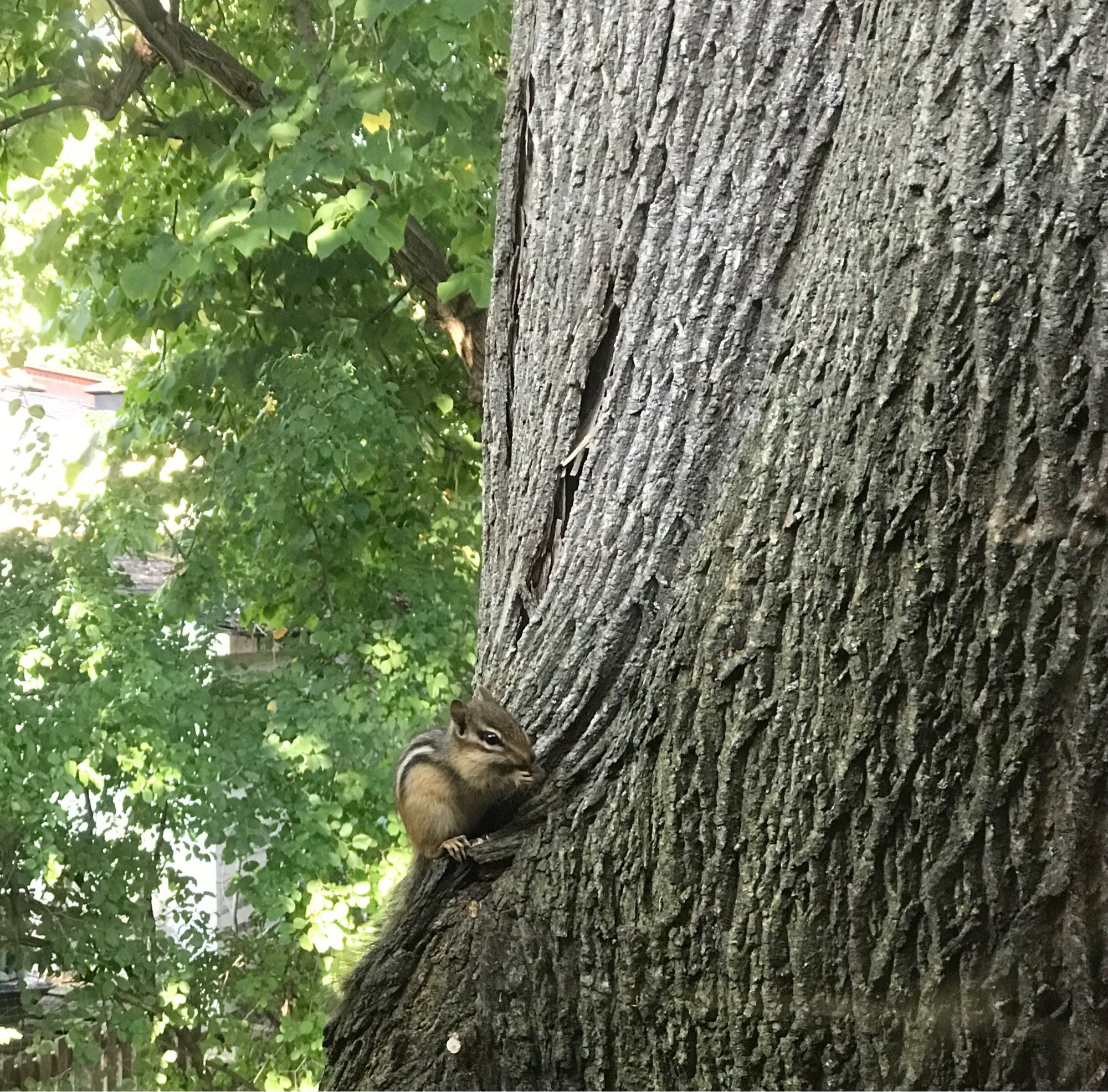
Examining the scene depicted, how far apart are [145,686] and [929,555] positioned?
6.33 ft

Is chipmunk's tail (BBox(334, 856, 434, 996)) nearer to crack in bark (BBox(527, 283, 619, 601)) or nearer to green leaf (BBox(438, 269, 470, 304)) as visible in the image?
crack in bark (BBox(527, 283, 619, 601))

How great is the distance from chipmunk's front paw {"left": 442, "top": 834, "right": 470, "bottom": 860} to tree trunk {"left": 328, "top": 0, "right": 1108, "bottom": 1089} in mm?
15

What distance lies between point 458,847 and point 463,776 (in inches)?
4.0

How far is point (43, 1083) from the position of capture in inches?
87.7

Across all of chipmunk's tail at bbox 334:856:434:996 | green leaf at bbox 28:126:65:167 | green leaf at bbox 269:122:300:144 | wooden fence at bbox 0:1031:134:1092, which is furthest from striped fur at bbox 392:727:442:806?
green leaf at bbox 28:126:65:167

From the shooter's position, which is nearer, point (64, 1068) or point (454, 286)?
point (454, 286)

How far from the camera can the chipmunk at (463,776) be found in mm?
947

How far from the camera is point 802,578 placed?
2.32ft

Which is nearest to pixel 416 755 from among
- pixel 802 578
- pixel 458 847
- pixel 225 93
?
pixel 458 847

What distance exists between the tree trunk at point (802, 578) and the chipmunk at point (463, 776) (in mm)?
24

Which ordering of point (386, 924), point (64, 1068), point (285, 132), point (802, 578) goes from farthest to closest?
point (64, 1068)
point (285, 132)
point (386, 924)
point (802, 578)

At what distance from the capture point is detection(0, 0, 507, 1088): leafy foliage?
223cm

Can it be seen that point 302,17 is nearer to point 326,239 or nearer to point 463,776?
point 326,239

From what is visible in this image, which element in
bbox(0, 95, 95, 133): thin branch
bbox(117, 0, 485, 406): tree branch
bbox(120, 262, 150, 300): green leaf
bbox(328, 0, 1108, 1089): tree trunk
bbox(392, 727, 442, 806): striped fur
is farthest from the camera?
bbox(117, 0, 485, 406): tree branch
